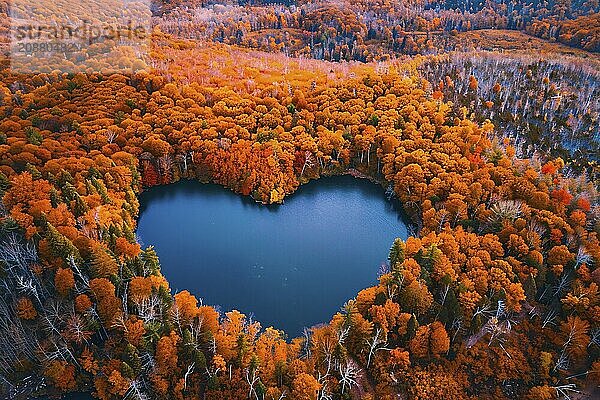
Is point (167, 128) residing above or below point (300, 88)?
below

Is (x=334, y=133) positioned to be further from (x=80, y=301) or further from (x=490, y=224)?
(x=80, y=301)

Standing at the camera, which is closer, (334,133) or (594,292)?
(594,292)

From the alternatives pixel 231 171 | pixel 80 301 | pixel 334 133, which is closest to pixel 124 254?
pixel 80 301

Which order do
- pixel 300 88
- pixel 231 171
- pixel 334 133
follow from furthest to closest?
1. pixel 300 88
2. pixel 334 133
3. pixel 231 171

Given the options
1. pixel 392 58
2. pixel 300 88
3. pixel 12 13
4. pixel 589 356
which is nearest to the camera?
pixel 589 356

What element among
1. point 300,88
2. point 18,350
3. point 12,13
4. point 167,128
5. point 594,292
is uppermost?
point 12,13

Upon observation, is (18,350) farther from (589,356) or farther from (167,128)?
(589,356)
